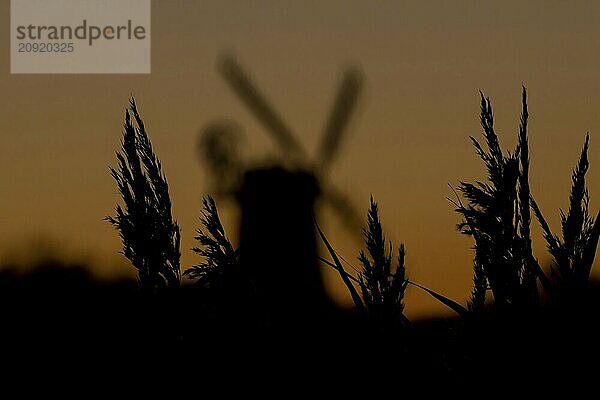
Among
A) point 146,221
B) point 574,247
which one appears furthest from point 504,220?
point 146,221

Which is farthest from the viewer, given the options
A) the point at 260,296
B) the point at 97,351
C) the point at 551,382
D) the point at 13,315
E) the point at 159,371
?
the point at 13,315

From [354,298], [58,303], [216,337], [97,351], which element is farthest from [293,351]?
[58,303]

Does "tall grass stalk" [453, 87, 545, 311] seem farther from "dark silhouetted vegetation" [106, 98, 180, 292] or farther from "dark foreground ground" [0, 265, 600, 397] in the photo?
"dark silhouetted vegetation" [106, 98, 180, 292]

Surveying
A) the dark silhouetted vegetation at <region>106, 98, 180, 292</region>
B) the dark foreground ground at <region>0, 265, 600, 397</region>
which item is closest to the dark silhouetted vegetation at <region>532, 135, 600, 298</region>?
the dark foreground ground at <region>0, 265, 600, 397</region>

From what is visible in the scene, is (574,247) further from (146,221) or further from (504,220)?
(146,221)

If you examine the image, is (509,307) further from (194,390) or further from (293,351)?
(194,390)

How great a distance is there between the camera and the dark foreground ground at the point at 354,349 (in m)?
3.01

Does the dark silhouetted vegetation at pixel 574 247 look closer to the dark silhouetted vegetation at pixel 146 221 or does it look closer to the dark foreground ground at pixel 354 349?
the dark foreground ground at pixel 354 349

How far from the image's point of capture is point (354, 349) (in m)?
3.21

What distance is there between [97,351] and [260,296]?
16575 millimetres

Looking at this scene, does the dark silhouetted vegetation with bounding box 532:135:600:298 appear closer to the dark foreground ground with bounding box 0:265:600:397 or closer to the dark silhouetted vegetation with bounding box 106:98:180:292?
the dark foreground ground with bounding box 0:265:600:397

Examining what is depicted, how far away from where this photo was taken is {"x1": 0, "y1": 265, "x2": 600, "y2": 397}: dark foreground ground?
3008 millimetres

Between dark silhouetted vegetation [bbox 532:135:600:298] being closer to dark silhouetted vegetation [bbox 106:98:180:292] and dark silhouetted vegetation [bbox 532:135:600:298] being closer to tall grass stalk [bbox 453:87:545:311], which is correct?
tall grass stalk [bbox 453:87:545:311]

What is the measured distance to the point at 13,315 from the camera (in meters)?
23.3
